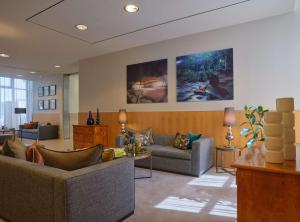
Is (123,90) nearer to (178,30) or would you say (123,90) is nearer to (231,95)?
(178,30)

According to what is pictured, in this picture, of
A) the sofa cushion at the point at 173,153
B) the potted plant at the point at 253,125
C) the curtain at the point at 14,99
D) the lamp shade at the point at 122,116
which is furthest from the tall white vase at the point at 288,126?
the curtain at the point at 14,99

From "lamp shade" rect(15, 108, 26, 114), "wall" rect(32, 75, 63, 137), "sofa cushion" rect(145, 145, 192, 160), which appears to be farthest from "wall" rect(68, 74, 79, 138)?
"sofa cushion" rect(145, 145, 192, 160)

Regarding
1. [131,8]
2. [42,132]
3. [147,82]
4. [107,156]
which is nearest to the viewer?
[107,156]

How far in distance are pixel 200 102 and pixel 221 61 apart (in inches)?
35.7

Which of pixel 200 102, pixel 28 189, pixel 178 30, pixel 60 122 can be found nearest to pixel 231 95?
pixel 200 102

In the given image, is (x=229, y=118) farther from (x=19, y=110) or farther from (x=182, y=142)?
(x=19, y=110)

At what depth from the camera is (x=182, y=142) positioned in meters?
3.99

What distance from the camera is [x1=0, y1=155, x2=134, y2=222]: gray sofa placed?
1.55m

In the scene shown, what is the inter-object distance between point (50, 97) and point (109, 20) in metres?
6.64

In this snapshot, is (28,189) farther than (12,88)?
No

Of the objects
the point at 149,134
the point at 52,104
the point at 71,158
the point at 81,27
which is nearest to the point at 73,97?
the point at 52,104

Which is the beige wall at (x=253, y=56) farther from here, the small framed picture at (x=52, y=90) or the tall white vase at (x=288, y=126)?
the small framed picture at (x=52, y=90)

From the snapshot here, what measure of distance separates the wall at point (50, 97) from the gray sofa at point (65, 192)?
22.7 feet

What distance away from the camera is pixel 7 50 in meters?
5.43
